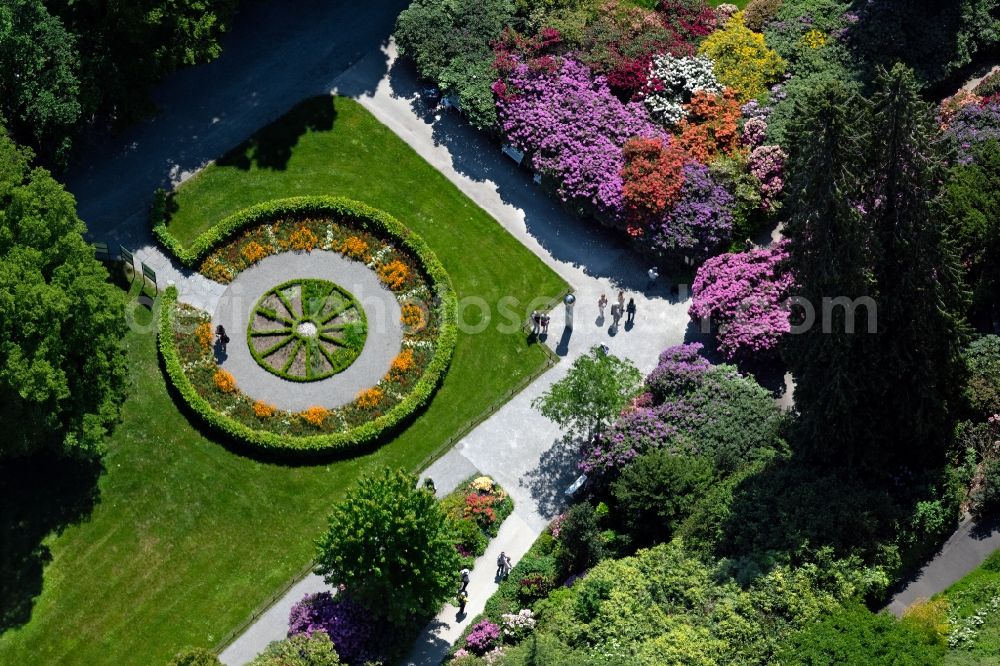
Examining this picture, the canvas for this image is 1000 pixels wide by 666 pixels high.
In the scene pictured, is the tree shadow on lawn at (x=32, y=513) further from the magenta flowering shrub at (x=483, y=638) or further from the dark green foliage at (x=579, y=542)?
the dark green foliage at (x=579, y=542)

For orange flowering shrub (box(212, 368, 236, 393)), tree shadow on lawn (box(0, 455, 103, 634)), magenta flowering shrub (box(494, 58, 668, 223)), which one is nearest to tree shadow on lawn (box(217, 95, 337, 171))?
magenta flowering shrub (box(494, 58, 668, 223))

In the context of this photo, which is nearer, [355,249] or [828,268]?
[828,268]

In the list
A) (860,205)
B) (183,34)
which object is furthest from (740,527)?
(183,34)

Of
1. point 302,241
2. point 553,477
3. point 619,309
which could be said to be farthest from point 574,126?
point 553,477

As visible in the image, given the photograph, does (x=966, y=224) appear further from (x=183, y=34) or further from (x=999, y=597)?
(x=183, y=34)

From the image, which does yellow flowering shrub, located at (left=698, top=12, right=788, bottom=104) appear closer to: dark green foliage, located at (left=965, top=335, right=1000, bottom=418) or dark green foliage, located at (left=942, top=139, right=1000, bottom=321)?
dark green foliage, located at (left=942, top=139, right=1000, bottom=321)

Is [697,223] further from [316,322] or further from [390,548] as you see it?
[390,548]
